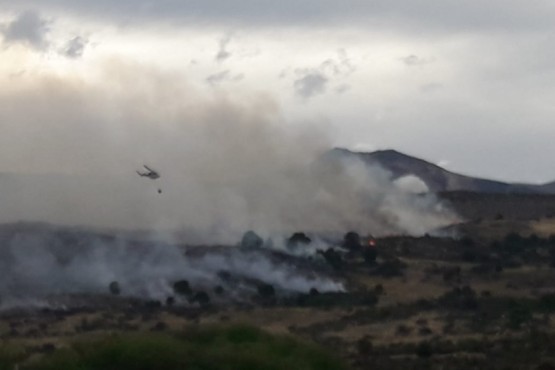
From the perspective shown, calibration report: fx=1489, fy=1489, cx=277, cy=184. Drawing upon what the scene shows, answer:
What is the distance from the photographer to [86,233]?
166 meters

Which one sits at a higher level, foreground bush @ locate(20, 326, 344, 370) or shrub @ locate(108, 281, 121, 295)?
shrub @ locate(108, 281, 121, 295)

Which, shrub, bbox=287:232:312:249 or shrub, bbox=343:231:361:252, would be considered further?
shrub, bbox=343:231:361:252

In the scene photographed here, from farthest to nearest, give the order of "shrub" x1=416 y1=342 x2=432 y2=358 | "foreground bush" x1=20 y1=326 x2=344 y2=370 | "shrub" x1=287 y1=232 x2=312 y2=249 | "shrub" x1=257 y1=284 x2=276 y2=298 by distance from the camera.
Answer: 1. "shrub" x1=287 y1=232 x2=312 y2=249
2. "shrub" x1=257 y1=284 x2=276 y2=298
3. "shrub" x1=416 y1=342 x2=432 y2=358
4. "foreground bush" x1=20 y1=326 x2=344 y2=370

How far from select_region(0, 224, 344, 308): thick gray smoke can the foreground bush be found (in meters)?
77.7

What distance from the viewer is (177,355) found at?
187 ft

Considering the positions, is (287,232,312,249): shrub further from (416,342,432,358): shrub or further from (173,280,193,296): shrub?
(416,342,432,358): shrub

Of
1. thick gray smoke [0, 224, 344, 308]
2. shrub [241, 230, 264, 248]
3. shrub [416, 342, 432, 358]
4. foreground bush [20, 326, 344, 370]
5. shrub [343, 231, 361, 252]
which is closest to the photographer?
foreground bush [20, 326, 344, 370]

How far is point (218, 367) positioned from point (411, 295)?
270ft

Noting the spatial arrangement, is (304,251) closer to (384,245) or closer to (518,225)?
(384,245)

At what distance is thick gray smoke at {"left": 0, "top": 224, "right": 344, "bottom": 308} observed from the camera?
465 ft

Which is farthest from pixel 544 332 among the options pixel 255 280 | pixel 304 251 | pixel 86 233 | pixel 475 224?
pixel 475 224

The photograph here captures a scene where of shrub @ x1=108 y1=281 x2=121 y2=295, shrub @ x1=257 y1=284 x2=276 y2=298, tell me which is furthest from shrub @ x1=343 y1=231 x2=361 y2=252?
shrub @ x1=108 y1=281 x2=121 y2=295

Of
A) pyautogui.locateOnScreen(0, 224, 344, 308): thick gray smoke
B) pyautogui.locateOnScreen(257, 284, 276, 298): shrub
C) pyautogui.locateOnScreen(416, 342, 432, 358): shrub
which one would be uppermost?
pyautogui.locateOnScreen(0, 224, 344, 308): thick gray smoke

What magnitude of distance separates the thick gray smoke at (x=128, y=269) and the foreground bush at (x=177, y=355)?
77694 mm
